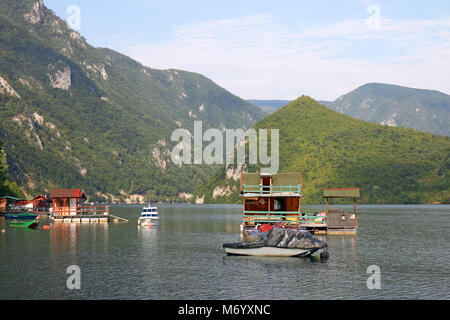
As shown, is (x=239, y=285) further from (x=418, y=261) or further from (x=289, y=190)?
(x=289, y=190)

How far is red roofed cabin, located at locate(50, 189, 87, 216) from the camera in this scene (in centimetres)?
11525

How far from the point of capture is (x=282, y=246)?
5447cm

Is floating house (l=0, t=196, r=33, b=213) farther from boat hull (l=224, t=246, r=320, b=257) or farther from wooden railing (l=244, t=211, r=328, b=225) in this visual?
boat hull (l=224, t=246, r=320, b=257)

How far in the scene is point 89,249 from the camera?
62594 mm

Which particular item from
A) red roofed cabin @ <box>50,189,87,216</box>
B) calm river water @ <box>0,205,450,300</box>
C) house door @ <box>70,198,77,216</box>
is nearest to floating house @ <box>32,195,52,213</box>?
red roofed cabin @ <box>50,189,87,216</box>

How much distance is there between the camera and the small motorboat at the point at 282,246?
54.4 m

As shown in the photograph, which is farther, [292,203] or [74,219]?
[74,219]

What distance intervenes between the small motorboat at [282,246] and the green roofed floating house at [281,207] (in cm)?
2022

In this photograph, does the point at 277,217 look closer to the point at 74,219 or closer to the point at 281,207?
the point at 281,207

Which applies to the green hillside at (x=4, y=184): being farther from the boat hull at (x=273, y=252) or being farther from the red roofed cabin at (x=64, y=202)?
the boat hull at (x=273, y=252)

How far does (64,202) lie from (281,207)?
58776 millimetres

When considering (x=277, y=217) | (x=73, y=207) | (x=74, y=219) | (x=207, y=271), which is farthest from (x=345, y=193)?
(x=73, y=207)

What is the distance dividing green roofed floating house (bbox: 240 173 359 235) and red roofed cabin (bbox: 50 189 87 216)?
49687 millimetres
